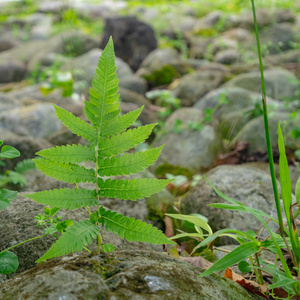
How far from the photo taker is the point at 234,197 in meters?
2.17

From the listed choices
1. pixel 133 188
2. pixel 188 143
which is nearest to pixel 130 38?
pixel 188 143

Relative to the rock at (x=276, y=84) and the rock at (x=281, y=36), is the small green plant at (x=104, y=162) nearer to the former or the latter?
the rock at (x=276, y=84)

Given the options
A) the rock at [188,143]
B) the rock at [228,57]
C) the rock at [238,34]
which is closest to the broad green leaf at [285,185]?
the rock at [188,143]

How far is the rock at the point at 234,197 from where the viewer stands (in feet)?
6.58

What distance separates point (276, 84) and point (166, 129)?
1.84 meters

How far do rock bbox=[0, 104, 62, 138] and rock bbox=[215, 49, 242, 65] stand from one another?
491cm

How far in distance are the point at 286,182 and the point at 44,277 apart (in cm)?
83

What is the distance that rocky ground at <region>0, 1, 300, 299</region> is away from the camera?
1010 millimetres

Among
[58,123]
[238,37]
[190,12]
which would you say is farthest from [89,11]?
[58,123]

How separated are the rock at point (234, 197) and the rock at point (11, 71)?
22.9ft

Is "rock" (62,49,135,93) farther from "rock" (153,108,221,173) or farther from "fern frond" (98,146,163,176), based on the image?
"fern frond" (98,146,163,176)

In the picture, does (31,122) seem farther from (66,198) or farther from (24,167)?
(66,198)

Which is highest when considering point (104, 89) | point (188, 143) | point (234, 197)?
point (104, 89)

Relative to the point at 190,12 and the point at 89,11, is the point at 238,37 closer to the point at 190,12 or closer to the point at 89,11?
Result: the point at 190,12
